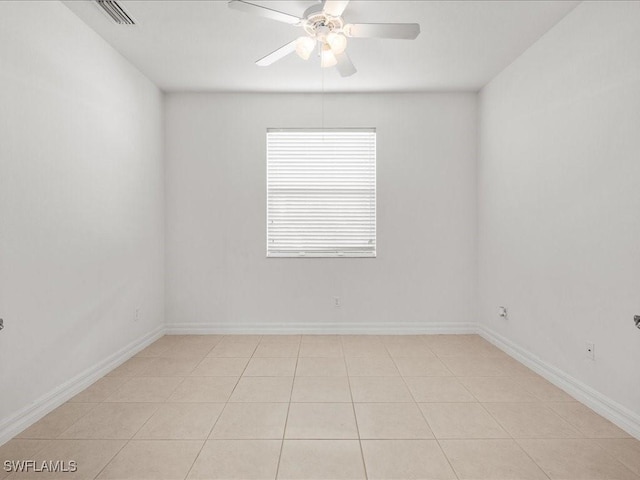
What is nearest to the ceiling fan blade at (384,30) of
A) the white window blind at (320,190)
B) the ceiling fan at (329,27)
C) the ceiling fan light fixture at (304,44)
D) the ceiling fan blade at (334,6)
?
the ceiling fan at (329,27)

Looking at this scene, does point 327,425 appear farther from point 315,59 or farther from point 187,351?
point 315,59

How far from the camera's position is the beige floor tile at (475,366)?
130 inches

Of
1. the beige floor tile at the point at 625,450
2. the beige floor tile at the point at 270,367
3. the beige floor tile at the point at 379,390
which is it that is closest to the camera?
the beige floor tile at the point at 625,450

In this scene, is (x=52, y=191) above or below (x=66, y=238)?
above

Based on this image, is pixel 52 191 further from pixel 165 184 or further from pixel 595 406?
pixel 595 406

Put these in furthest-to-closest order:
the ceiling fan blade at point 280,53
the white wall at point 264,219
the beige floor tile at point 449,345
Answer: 1. the white wall at point 264,219
2. the beige floor tile at point 449,345
3. the ceiling fan blade at point 280,53

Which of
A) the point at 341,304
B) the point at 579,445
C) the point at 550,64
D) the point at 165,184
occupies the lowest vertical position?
the point at 579,445

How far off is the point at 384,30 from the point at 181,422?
2.72 metres

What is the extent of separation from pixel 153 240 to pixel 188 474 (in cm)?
286

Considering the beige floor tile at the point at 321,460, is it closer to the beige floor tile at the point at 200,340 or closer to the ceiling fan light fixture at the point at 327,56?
the beige floor tile at the point at 200,340

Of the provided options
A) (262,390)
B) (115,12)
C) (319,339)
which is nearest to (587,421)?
(262,390)

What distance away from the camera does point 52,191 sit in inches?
104

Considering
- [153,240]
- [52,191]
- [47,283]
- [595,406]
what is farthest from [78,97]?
[595,406]

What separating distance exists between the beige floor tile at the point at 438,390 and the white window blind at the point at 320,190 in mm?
1775
